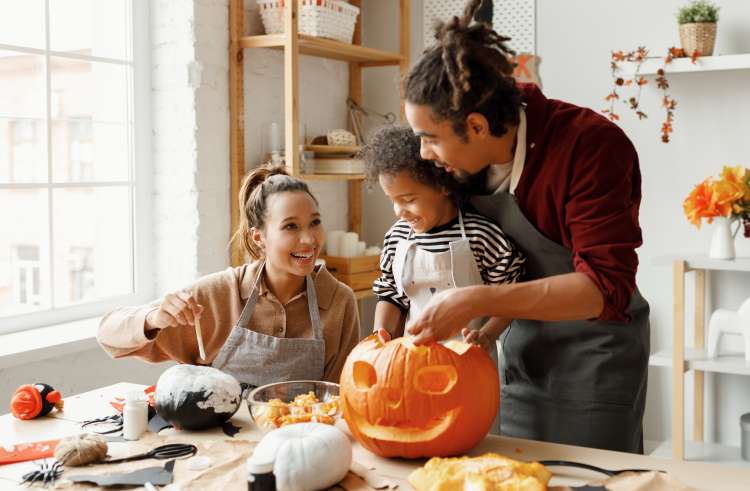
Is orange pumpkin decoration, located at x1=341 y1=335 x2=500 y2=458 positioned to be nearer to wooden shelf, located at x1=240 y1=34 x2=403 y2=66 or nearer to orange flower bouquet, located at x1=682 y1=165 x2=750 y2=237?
orange flower bouquet, located at x1=682 y1=165 x2=750 y2=237

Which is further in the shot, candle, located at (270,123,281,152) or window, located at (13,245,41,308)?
candle, located at (270,123,281,152)

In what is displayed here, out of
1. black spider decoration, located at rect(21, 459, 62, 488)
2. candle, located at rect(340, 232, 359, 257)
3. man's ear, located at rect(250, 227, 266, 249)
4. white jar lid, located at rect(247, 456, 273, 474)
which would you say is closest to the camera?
white jar lid, located at rect(247, 456, 273, 474)

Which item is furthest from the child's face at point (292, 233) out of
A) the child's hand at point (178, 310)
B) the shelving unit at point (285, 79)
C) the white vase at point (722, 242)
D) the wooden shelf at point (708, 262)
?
the white vase at point (722, 242)

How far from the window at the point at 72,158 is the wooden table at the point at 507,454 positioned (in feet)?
3.41

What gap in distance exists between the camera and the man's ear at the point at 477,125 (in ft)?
4.49

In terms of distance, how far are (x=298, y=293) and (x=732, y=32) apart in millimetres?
2016

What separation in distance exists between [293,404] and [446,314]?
0.36m

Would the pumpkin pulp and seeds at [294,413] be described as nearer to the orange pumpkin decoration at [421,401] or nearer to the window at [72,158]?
the orange pumpkin decoration at [421,401]

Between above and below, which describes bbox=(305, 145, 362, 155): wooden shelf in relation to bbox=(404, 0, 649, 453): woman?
above

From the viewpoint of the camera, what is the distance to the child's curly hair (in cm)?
158

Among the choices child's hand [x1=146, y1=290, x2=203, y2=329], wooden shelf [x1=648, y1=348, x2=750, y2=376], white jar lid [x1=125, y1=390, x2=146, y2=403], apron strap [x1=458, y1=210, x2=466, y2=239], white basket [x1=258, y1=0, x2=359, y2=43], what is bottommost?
wooden shelf [x1=648, y1=348, x2=750, y2=376]

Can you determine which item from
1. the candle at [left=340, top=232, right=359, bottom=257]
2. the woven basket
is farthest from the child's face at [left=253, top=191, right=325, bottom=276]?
the woven basket

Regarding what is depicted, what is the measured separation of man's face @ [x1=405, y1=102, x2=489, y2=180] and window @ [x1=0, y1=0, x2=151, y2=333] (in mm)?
1561

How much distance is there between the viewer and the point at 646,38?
3.16 metres
